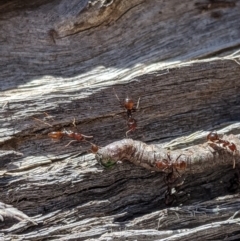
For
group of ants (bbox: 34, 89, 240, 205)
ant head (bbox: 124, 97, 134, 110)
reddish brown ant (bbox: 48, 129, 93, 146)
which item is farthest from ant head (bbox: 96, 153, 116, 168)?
ant head (bbox: 124, 97, 134, 110)

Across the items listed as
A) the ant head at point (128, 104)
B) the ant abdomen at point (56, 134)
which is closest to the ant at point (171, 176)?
the ant head at point (128, 104)

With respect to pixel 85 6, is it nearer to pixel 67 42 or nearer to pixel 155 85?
pixel 67 42

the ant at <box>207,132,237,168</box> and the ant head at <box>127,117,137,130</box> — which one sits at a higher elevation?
the ant head at <box>127,117,137,130</box>

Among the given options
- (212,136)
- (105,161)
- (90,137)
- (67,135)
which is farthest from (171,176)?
(67,135)

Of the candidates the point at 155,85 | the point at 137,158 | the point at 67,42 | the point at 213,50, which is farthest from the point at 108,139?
the point at 213,50

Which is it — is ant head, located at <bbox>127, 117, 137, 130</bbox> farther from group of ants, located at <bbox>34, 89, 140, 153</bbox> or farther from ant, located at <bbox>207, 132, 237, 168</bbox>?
ant, located at <bbox>207, 132, 237, 168</bbox>

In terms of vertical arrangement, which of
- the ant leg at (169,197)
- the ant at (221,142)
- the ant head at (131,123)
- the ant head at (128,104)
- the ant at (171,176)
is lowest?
the ant leg at (169,197)

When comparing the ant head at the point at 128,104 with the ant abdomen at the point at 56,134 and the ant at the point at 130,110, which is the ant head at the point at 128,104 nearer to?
the ant at the point at 130,110

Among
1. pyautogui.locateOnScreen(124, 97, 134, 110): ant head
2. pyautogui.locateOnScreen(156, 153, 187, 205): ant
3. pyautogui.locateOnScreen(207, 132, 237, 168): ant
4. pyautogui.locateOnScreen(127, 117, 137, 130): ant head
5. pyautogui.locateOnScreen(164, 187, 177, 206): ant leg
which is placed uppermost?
pyautogui.locateOnScreen(124, 97, 134, 110): ant head

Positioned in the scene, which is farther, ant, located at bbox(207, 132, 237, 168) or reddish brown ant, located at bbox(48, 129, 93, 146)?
ant, located at bbox(207, 132, 237, 168)
